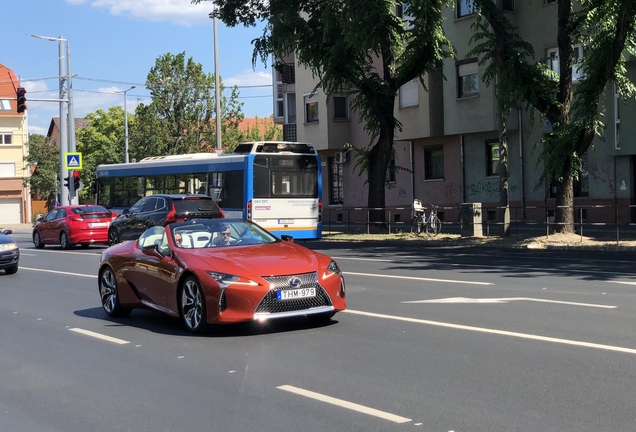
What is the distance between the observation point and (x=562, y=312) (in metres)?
11.4

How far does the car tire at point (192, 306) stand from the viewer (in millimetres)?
10234

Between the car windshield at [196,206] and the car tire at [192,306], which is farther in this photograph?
the car windshield at [196,206]

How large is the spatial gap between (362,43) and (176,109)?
33.1 metres

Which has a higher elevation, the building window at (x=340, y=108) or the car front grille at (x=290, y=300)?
the building window at (x=340, y=108)

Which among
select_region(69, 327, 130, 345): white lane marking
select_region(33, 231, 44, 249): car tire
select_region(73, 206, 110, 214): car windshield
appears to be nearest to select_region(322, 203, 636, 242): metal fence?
select_region(73, 206, 110, 214): car windshield

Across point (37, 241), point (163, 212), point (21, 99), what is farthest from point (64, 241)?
point (21, 99)

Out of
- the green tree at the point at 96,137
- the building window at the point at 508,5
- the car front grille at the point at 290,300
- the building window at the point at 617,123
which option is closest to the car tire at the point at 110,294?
the car front grille at the point at 290,300

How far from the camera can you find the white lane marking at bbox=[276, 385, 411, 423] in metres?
6.29

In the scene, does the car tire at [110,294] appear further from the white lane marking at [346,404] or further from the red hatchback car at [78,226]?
the red hatchback car at [78,226]

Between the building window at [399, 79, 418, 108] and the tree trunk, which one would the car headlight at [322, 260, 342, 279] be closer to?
the tree trunk

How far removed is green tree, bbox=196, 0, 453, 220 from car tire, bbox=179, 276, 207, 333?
1721 cm

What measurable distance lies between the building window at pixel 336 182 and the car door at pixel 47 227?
18.2 meters

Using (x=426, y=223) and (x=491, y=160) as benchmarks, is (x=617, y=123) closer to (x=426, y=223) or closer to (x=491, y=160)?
(x=491, y=160)

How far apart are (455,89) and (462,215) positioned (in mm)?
10376
